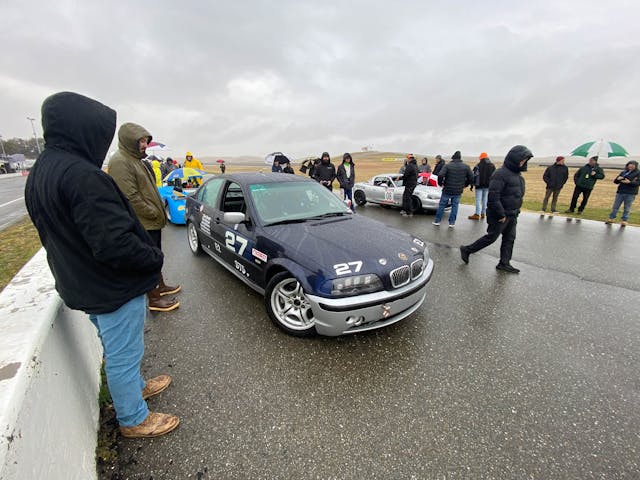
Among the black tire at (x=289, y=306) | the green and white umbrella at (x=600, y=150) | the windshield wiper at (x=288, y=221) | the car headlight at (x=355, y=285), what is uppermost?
the green and white umbrella at (x=600, y=150)

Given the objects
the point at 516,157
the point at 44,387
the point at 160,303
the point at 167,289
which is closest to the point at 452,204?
the point at 516,157

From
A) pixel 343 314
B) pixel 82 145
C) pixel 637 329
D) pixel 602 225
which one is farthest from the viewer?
pixel 602 225

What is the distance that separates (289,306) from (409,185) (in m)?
6.86

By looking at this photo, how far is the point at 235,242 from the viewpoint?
345 cm

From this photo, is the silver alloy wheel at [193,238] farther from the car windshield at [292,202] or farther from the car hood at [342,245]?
the car hood at [342,245]

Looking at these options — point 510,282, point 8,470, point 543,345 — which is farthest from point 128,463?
point 510,282

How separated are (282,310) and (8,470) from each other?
2124mm

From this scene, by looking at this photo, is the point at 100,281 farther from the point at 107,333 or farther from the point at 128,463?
the point at 128,463

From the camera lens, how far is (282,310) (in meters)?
2.88

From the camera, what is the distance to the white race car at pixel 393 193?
8.82m

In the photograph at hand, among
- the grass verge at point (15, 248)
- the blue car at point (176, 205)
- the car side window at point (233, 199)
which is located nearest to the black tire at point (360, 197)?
the blue car at point (176, 205)

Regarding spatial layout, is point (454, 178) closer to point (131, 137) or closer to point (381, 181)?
point (381, 181)

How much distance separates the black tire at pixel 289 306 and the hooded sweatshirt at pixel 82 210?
1.39m

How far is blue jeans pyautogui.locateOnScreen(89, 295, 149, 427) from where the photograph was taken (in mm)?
1594
